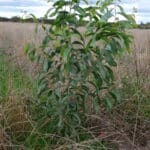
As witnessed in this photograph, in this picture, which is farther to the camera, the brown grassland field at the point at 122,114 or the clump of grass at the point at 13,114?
the brown grassland field at the point at 122,114

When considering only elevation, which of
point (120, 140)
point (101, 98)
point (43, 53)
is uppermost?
point (43, 53)

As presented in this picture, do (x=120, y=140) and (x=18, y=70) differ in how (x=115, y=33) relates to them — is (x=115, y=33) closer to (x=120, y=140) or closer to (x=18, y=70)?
(x=120, y=140)

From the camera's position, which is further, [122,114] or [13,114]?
[122,114]

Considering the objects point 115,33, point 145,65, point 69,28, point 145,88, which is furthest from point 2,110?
point 145,65

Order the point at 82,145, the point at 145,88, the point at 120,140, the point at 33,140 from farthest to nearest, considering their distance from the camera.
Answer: the point at 145,88, the point at 120,140, the point at 33,140, the point at 82,145

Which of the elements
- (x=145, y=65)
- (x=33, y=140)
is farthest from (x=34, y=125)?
(x=145, y=65)

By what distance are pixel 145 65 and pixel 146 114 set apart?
1.14 metres

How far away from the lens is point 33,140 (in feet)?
15.6

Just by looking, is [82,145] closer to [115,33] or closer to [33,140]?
[33,140]

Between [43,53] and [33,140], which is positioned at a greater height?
[43,53]

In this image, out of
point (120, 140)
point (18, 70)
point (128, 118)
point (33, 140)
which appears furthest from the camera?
point (18, 70)

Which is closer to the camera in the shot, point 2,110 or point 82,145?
point 82,145

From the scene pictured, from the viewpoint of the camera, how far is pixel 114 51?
14.8ft

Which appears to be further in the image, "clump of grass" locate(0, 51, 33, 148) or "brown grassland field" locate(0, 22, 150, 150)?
"brown grassland field" locate(0, 22, 150, 150)
